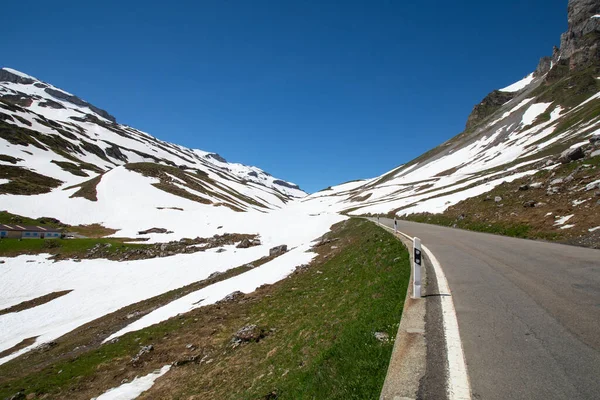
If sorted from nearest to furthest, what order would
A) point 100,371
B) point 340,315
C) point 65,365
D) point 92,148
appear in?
point 340,315 → point 100,371 → point 65,365 → point 92,148

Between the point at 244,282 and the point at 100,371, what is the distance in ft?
34.1

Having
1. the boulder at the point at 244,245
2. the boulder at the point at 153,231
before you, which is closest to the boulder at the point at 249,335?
the boulder at the point at 244,245

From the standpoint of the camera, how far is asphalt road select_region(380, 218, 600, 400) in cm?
404

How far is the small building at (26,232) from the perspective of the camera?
1890 inches

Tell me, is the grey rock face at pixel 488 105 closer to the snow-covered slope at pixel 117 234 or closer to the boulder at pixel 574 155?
the snow-covered slope at pixel 117 234

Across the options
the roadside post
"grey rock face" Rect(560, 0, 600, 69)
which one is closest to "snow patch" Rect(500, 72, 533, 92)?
"grey rock face" Rect(560, 0, 600, 69)

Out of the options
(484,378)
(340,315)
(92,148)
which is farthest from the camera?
(92,148)

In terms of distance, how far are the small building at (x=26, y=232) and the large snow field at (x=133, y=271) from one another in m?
10.7

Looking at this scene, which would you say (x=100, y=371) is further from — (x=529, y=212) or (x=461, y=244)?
(x=529, y=212)

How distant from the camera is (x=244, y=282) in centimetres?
2255

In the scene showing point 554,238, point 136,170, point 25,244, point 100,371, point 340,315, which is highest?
point 136,170

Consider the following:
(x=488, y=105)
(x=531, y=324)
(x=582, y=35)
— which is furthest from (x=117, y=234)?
(x=488, y=105)

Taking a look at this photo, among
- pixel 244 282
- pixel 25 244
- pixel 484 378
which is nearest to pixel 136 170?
pixel 25 244

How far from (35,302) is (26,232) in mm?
28977
